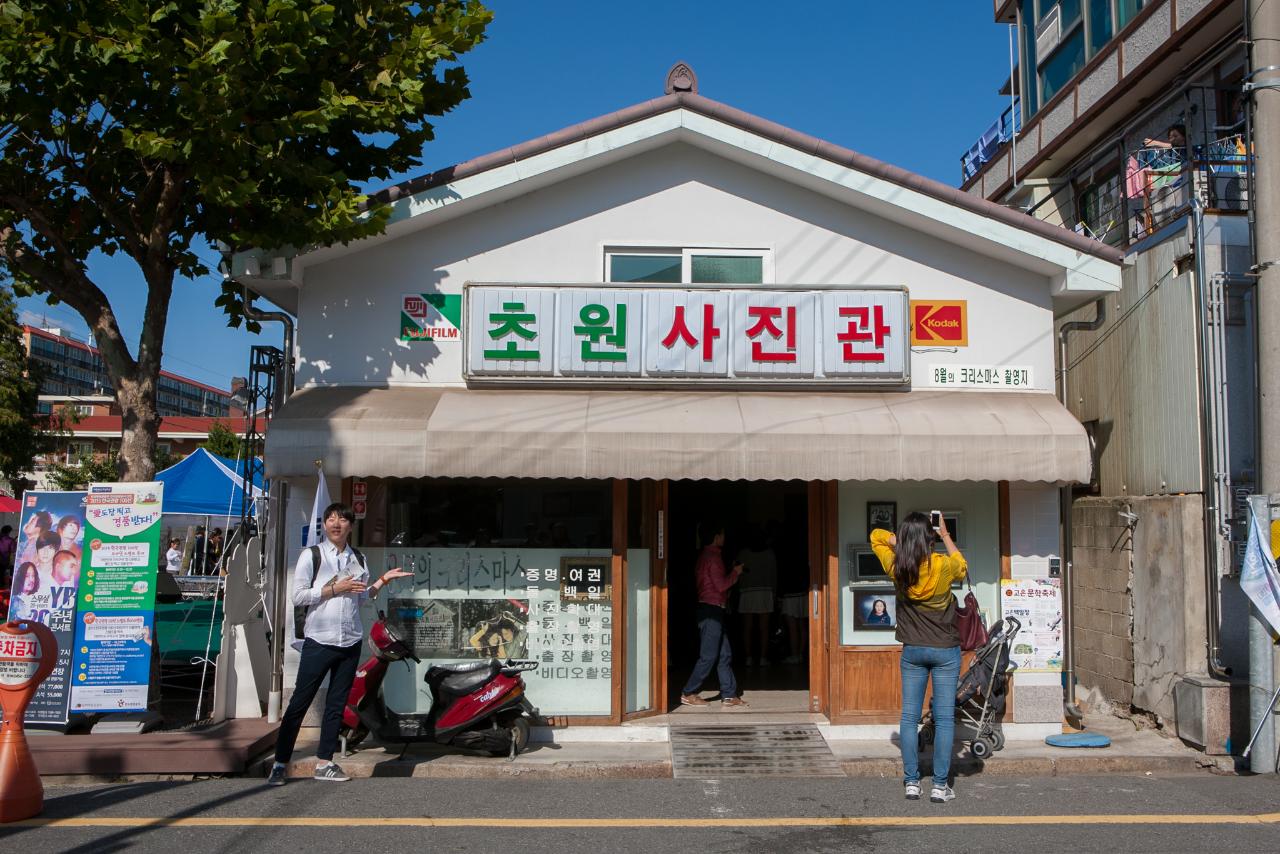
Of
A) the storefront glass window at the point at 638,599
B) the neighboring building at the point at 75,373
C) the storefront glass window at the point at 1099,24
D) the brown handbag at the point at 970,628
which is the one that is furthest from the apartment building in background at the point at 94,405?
the storefront glass window at the point at 1099,24

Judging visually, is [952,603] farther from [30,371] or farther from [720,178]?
[30,371]

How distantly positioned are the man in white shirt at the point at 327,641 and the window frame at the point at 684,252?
3509mm

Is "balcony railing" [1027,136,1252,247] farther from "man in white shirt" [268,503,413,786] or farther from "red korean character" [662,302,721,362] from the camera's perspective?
"man in white shirt" [268,503,413,786]

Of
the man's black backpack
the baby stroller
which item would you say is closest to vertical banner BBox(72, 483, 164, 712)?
the man's black backpack

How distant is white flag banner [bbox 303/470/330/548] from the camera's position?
320 inches

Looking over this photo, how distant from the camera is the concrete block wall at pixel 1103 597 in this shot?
30.7ft

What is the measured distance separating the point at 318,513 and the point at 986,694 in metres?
5.62

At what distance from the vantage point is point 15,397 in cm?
2286

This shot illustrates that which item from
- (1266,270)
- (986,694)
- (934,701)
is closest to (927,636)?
(934,701)

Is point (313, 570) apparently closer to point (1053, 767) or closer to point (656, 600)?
point (656, 600)

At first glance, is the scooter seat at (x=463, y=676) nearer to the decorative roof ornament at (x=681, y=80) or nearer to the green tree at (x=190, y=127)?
the green tree at (x=190, y=127)

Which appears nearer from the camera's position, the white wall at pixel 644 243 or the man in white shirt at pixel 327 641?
the man in white shirt at pixel 327 641

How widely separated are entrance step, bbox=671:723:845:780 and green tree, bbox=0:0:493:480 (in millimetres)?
4964

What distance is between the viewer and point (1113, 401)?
33.5 ft
